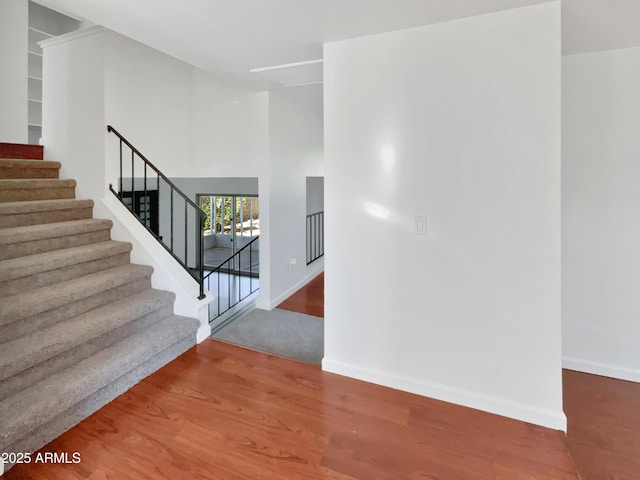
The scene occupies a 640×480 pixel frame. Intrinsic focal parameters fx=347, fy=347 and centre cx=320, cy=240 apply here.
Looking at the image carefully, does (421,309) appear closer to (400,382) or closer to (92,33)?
(400,382)

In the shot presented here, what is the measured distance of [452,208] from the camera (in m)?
2.14

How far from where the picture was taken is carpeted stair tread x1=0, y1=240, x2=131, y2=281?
2.39 m

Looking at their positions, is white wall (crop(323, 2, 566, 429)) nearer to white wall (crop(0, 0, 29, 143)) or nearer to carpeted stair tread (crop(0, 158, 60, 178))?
carpeted stair tread (crop(0, 158, 60, 178))

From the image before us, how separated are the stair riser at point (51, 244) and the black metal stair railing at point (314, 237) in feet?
10.2

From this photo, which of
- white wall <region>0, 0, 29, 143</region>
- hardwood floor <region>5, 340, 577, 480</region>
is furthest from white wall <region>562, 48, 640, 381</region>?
white wall <region>0, 0, 29, 143</region>

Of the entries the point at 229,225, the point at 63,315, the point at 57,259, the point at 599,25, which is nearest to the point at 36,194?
the point at 57,259

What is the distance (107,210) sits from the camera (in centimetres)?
335

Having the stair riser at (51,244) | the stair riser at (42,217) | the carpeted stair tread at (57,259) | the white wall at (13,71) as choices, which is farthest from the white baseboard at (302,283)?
the white wall at (13,71)

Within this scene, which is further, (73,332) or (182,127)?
(182,127)

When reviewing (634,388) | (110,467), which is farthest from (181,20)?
(634,388)

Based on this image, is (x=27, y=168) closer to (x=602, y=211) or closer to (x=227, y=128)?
(x=227, y=128)

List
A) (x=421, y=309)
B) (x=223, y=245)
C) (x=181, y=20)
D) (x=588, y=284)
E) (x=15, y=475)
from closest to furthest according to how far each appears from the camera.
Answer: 1. (x=15, y=475)
2. (x=181, y=20)
3. (x=421, y=309)
4. (x=588, y=284)
5. (x=223, y=245)

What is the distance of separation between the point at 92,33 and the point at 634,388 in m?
5.41

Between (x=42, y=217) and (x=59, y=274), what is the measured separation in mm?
687
